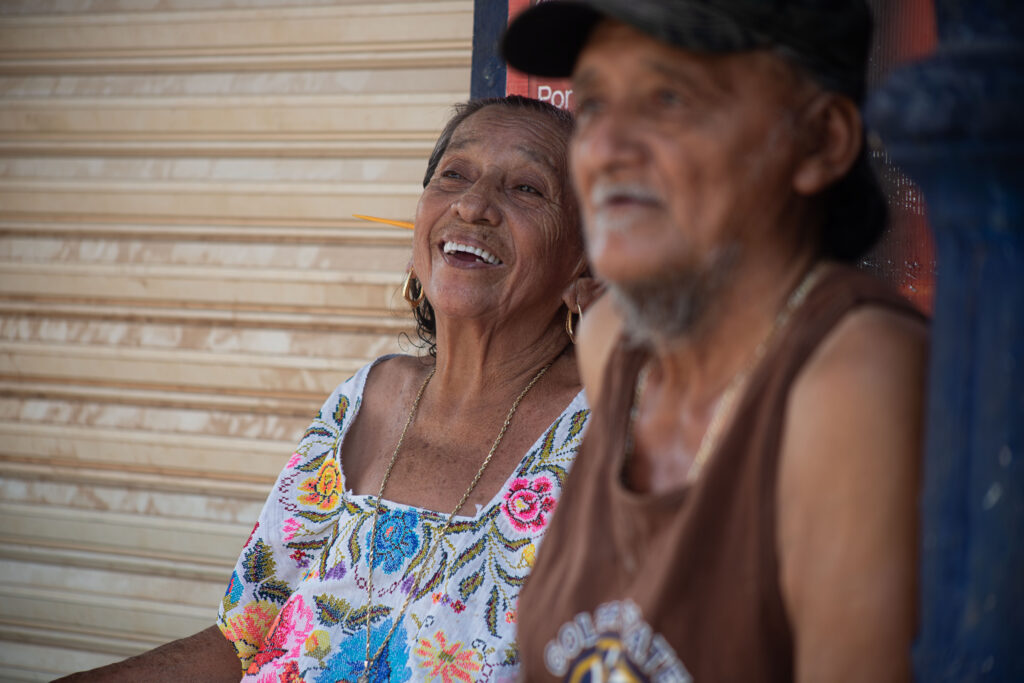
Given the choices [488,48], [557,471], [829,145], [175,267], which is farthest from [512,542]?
[175,267]

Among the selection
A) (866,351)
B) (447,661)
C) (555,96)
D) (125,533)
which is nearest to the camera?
(866,351)

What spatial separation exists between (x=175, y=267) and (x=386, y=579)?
2.15 metres

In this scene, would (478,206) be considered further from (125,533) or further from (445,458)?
(125,533)

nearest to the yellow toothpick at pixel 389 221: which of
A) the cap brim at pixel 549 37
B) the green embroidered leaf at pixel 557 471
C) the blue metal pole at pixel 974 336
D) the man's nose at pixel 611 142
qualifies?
the green embroidered leaf at pixel 557 471

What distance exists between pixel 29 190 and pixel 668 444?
366 centimetres

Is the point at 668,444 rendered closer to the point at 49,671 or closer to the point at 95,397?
the point at 95,397

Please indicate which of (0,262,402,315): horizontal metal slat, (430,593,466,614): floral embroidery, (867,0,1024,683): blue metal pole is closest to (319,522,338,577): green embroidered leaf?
(430,593,466,614): floral embroidery

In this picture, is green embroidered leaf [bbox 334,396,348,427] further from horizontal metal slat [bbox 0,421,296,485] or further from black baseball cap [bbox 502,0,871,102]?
black baseball cap [bbox 502,0,871,102]

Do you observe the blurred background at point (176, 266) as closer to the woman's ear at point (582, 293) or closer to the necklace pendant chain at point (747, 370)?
the woman's ear at point (582, 293)

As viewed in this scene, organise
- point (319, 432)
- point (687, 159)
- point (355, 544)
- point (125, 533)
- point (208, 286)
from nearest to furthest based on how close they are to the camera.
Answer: point (687, 159), point (355, 544), point (319, 432), point (208, 286), point (125, 533)

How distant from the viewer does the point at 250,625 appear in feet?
8.45

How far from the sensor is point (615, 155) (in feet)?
4.26

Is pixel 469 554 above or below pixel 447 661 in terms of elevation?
above

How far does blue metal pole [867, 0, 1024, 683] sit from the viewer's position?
3.05 feet
